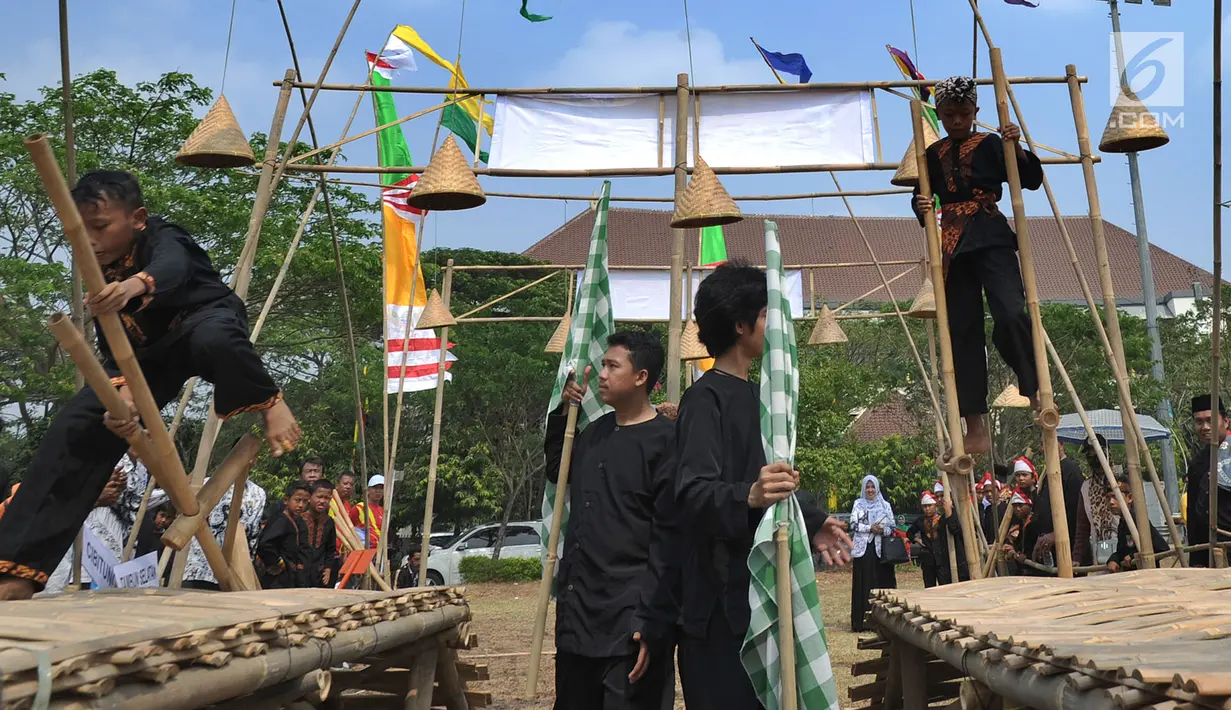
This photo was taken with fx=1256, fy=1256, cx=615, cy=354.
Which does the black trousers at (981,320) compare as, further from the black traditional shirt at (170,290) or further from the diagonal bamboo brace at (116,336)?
the diagonal bamboo brace at (116,336)

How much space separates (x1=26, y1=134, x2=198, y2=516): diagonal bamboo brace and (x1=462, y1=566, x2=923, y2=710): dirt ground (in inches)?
90.8

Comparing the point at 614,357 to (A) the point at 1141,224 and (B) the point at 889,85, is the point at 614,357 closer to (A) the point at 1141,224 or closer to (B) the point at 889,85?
(B) the point at 889,85

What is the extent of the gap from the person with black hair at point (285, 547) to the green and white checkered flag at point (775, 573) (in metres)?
5.05

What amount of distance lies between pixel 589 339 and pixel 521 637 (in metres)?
7.33

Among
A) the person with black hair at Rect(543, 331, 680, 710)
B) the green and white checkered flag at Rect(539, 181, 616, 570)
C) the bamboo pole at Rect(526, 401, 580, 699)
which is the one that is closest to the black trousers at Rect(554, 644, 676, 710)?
the person with black hair at Rect(543, 331, 680, 710)

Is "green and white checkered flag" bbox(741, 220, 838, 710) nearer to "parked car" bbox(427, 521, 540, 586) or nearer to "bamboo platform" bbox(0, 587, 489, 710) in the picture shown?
"bamboo platform" bbox(0, 587, 489, 710)

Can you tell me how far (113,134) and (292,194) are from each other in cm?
276

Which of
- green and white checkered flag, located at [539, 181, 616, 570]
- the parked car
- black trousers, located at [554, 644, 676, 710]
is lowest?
the parked car

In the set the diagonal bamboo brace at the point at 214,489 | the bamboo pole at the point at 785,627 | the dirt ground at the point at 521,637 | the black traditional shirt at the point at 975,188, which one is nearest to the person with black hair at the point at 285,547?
the dirt ground at the point at 521,637

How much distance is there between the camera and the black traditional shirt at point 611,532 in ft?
12.9

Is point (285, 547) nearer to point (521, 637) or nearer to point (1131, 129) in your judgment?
point (521, 637)

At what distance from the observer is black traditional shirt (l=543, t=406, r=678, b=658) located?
3926 mm

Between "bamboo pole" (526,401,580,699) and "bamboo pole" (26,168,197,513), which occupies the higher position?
"bamboo pole" (26,168,197,513)

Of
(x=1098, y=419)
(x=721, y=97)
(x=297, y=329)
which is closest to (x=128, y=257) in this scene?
(x=721, y=97)
